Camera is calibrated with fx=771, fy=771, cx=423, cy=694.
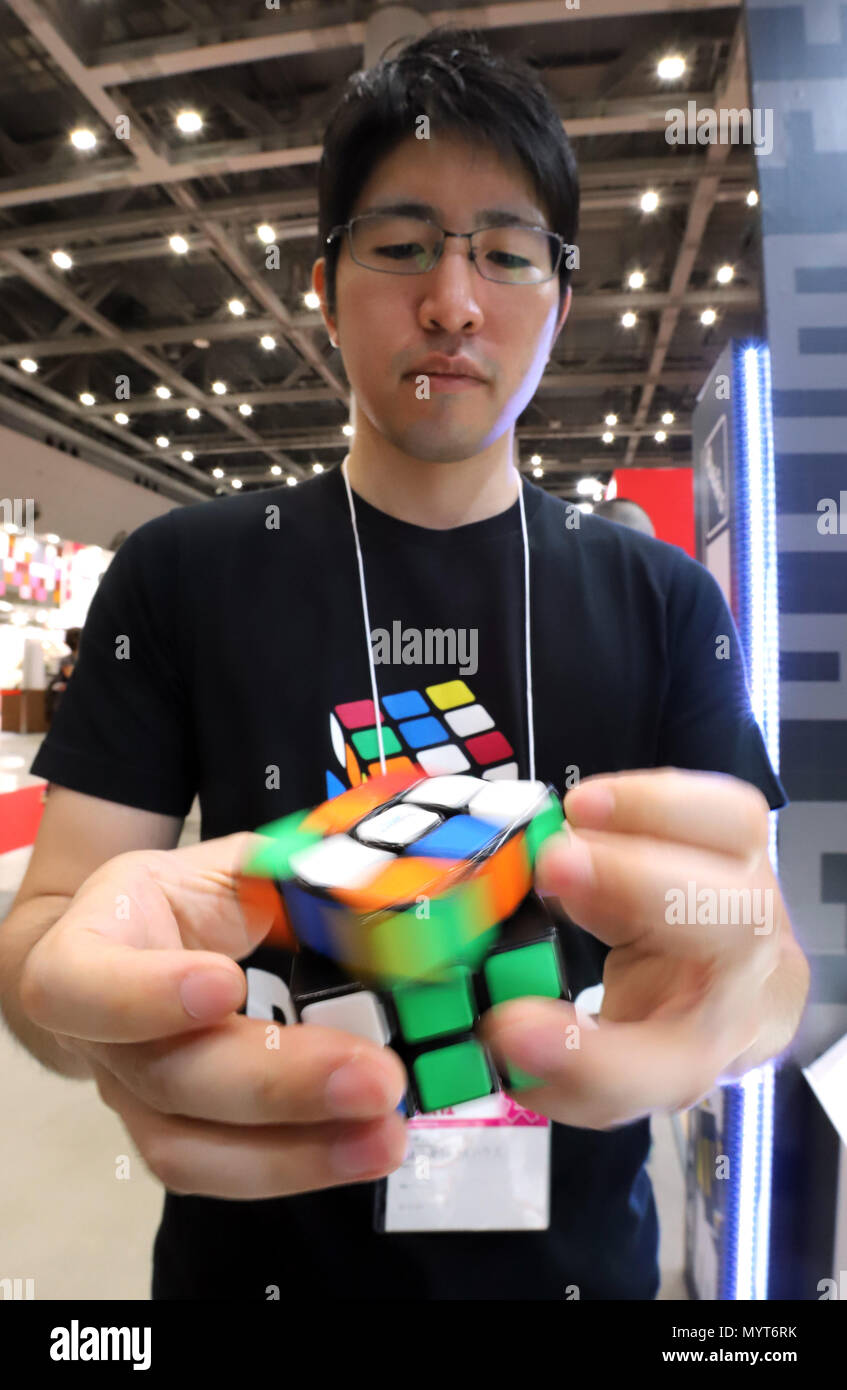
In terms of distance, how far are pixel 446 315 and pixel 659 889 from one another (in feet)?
2.07

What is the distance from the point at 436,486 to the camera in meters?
0.89

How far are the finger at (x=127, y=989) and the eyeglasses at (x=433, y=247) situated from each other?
0.72 metres

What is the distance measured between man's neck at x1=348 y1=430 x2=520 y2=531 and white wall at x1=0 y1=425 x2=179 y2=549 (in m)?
10.2

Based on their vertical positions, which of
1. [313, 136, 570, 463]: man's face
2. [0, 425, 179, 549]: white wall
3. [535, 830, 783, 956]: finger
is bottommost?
[535, 830, 783, 956]: finger

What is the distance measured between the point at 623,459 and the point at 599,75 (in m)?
8.47

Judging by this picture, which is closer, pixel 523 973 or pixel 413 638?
pixel 523 973

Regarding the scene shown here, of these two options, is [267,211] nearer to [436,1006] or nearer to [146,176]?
[146,176]

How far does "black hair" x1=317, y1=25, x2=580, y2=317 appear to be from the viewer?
0.82m

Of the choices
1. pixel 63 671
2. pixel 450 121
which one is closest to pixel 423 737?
pixel 450 121

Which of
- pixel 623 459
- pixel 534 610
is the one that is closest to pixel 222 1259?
pixel 534 610

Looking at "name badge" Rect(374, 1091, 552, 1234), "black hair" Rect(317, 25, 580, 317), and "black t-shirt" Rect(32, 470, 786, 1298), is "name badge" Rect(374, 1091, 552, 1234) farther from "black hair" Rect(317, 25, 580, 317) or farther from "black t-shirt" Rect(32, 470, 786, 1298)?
"black hair" Rect(317, 25, 580, 317)

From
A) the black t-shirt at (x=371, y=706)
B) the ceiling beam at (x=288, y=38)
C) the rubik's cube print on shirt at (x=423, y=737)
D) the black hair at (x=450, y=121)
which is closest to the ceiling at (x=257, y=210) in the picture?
the ceiling beam at (x=288, y=38)

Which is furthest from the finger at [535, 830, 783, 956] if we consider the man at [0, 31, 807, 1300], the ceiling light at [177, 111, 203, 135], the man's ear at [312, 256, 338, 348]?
the ceiling light at [177, 111, 203, 135]
